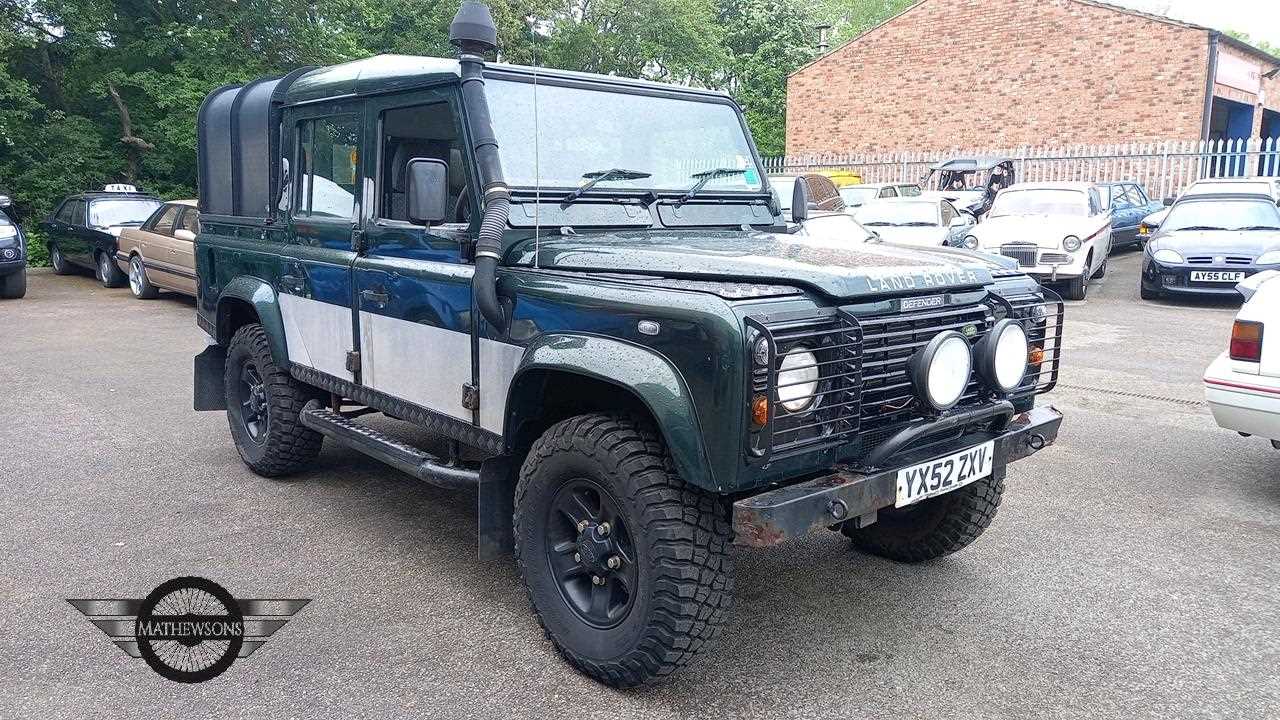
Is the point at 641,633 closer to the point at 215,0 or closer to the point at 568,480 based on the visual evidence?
the point at 568,480

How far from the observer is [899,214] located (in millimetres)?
14328

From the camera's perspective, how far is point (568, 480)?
3344mm

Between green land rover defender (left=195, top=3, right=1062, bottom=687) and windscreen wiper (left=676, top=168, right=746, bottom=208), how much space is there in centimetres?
2

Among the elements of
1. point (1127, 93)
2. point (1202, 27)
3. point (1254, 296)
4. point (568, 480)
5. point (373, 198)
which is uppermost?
point (1202, 27)

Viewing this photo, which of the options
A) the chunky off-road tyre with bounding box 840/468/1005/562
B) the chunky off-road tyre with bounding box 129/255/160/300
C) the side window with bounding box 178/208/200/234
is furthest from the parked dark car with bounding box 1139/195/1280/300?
the chunky off-road tyre with bounding box 129/255/160/300

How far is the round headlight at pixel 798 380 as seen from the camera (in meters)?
2.91

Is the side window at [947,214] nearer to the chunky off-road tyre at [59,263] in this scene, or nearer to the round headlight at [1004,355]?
the round headlight at [1004,355]

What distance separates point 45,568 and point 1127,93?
2445 cm

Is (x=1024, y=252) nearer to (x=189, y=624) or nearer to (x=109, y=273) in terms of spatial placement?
(x=189, y=624)

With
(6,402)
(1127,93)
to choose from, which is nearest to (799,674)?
(6,402)

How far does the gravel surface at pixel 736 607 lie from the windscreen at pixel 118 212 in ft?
34.6

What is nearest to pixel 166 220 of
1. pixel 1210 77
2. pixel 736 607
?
pixel 736 607

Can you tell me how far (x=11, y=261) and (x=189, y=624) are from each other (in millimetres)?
12942

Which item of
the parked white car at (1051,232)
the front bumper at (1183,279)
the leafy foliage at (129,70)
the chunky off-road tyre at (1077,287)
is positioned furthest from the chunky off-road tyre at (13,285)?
the front bumper at (1183,279)
